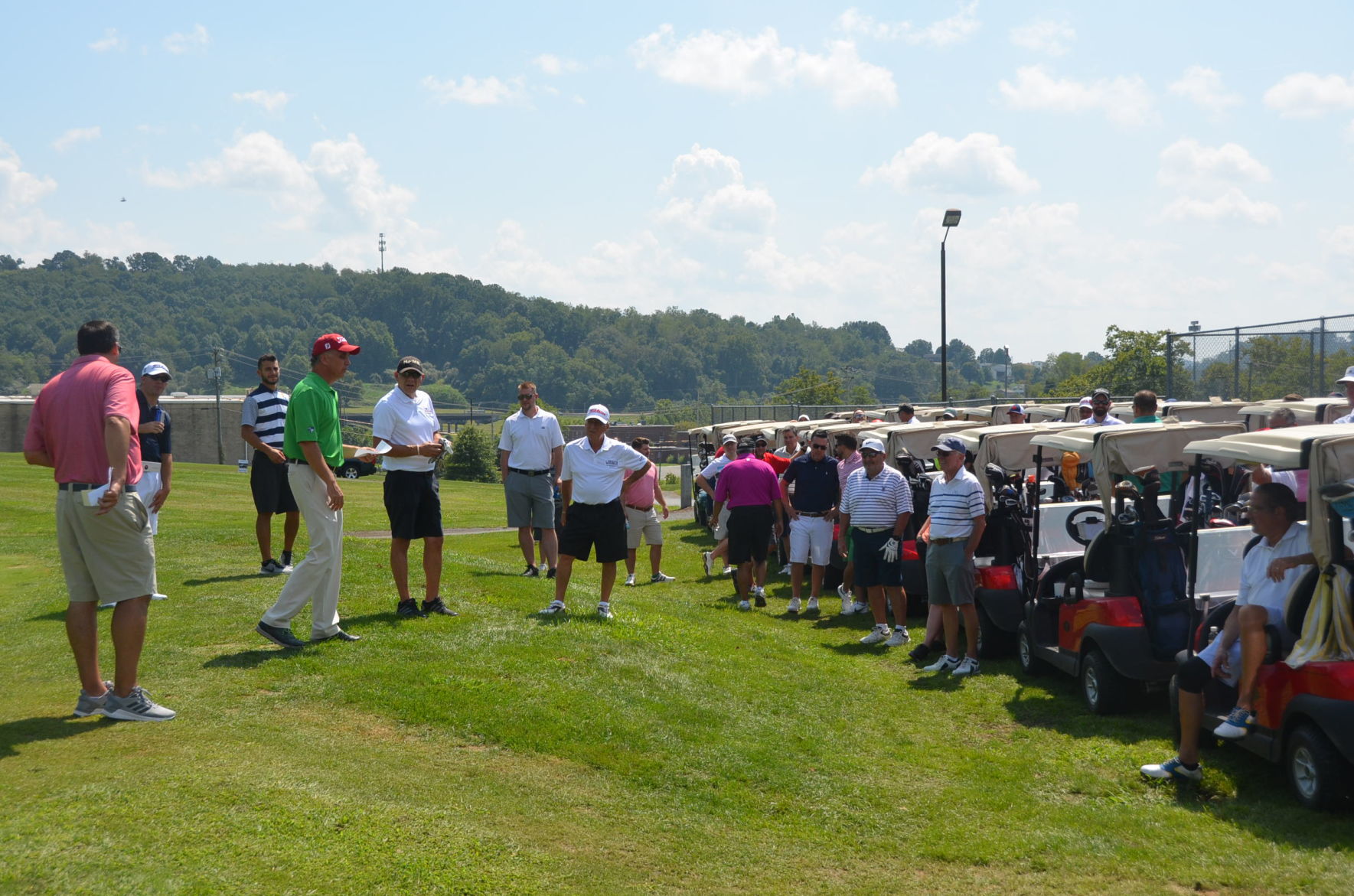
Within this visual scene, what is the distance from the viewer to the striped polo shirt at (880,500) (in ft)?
36.2

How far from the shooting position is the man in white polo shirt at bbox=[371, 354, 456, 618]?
8469 mm

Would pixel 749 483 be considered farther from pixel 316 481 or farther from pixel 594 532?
pixel 316 481

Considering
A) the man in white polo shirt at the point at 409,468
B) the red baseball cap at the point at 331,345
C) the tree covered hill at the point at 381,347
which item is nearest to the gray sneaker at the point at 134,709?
the red baseball cap at the point at 331,345

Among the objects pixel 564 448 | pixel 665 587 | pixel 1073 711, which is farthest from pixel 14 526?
pixel 1073 711

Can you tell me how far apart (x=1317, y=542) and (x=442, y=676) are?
4826mm

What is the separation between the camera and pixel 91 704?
19.6ft

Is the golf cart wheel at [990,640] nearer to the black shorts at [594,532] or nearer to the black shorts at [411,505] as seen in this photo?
the black shorts at [594,532]

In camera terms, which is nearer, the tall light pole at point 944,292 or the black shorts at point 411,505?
the black shorts at point 411,505

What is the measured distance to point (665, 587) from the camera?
14672 mm

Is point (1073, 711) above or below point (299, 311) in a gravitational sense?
below

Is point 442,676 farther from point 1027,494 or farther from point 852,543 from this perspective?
point 1027,494

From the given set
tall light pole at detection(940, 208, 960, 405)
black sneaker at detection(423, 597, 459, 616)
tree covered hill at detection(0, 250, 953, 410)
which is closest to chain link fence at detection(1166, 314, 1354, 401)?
tall light pole at detection(940, 208, 960, 405)

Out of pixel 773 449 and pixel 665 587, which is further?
pixel 773 449

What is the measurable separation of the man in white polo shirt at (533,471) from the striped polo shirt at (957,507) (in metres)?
3.34
